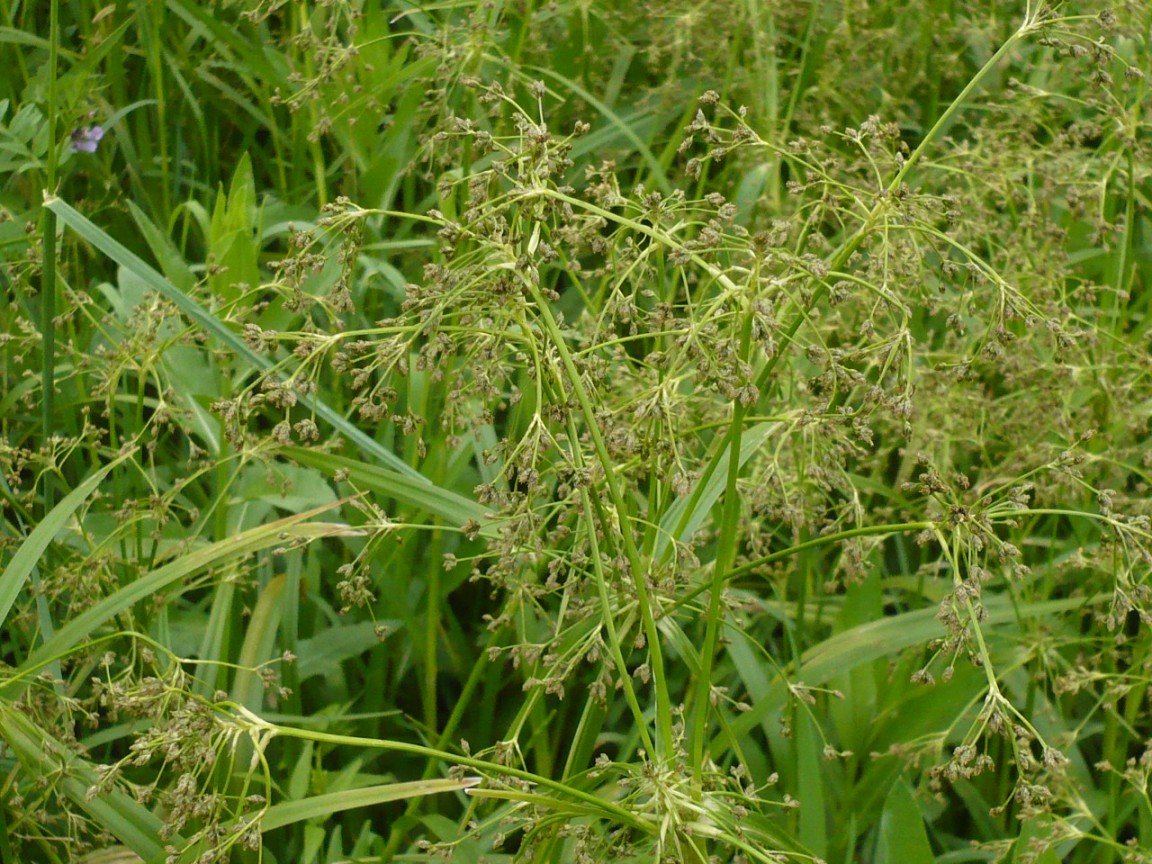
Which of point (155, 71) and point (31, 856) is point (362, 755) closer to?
point (31, 856)

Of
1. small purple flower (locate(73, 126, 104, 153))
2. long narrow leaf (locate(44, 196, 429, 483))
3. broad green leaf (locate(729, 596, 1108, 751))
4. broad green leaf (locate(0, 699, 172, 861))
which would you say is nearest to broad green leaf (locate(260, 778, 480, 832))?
broad green leaf (locate(0, 699, 172, 861))

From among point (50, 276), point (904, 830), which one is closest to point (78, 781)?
point (50, 276)

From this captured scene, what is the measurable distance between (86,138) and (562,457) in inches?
66.6

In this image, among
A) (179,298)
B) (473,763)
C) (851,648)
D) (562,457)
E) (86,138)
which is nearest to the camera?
(473,763)

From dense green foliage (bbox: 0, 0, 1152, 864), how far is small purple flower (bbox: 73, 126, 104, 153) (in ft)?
0.06

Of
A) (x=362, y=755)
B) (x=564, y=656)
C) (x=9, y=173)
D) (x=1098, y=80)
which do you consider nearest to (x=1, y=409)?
(x=9, y=173)

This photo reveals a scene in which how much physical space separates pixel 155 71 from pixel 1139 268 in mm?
2601

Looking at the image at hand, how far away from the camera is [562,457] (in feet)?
5.83

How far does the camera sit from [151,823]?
76.9 inches

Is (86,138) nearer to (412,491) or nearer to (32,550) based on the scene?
(32,550)

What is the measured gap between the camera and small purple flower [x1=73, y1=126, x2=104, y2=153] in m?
2.80

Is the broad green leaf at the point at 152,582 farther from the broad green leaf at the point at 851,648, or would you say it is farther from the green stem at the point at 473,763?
the broad green leaf at the point at 851,648

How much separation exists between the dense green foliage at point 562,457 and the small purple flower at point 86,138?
2cm

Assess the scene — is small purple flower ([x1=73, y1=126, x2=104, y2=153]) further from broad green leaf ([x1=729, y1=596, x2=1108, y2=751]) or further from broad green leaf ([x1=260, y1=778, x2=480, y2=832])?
broad green leaf ([x1=729, y1=596, x2=1108, y2=751])
